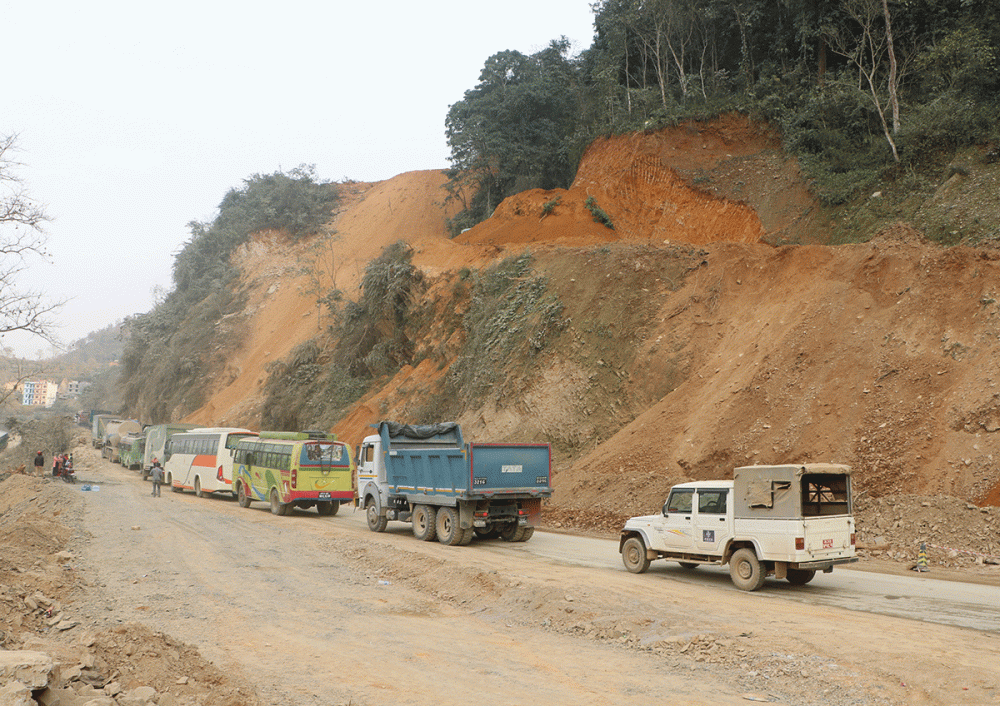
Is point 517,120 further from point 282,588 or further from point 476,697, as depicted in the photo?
point 476,697

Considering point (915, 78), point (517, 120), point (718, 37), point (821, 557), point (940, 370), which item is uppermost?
point (718, 37)

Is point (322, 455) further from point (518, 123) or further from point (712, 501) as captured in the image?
point (518, 123)

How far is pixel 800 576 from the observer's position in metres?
13.0

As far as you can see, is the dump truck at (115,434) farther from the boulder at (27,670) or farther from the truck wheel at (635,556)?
the boulder at (27,670)

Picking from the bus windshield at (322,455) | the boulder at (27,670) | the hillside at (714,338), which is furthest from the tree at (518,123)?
the boulder at (27,670)

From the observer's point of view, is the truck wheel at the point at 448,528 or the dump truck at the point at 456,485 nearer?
the dump truck at the point at 456,485

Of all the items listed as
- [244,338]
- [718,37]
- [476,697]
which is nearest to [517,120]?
[718,37]

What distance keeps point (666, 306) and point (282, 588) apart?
21.8 meters

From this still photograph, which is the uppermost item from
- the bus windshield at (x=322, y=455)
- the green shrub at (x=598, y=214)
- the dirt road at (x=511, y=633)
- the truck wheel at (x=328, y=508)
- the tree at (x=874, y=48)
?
the tree at (x=874, y=48)

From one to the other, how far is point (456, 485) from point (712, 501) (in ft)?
22.1

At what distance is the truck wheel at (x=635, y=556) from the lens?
552 inches

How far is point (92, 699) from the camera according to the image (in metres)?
6.16

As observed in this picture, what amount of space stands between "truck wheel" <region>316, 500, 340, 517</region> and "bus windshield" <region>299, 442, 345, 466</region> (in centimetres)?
149

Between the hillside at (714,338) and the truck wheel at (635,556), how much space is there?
23.5ft
